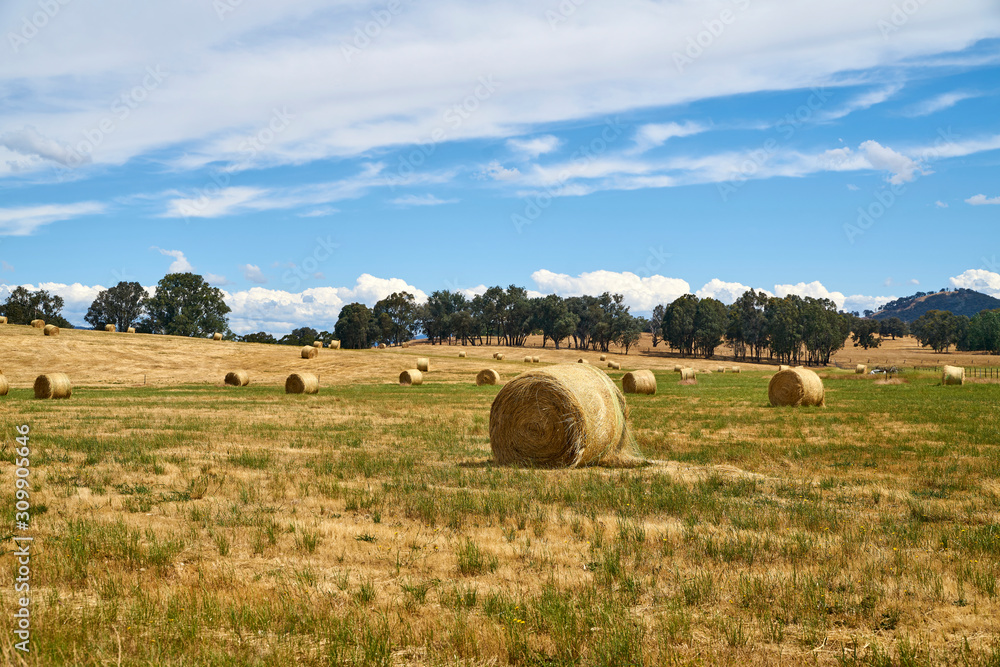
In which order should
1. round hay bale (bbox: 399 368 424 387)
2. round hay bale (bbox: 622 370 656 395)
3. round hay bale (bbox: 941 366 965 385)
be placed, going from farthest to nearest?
round hay bale (bbox: 399 368 424 387) → round hay bale (bbox: 941 366 965 385) → round hay bale (bbox: 622 370 656 395)

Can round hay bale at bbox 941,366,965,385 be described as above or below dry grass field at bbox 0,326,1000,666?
above

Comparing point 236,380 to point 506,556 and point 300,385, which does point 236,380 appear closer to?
point 300,385

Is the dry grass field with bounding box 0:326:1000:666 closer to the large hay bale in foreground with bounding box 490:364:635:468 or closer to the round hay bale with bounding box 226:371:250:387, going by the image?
the large hay bale in foreground with bounding box 490:364:635:468

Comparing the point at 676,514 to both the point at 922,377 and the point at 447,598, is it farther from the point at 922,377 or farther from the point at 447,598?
the point at 922,377

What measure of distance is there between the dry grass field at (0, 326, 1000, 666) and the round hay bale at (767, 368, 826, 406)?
10.3 metres

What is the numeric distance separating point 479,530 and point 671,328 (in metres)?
140

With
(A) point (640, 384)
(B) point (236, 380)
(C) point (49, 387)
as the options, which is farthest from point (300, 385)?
(A) point (640, 384)

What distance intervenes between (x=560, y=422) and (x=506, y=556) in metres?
7.05

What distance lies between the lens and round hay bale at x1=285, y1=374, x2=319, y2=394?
39.2 m

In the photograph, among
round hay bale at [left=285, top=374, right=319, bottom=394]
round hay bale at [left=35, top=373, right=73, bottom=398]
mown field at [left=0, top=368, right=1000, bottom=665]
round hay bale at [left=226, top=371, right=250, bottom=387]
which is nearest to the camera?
mown field at [left=0, top=368, right=1000, bottom=665]

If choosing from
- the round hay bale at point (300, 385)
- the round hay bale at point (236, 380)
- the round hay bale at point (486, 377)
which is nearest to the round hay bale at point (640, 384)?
the round hay bale at point (486, 377)

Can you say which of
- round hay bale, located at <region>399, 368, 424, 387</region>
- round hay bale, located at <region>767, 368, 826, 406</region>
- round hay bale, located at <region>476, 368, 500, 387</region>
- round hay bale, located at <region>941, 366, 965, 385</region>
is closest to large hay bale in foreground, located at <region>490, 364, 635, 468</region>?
round hay bale, located at <region>767, 368, 826, 406</region>

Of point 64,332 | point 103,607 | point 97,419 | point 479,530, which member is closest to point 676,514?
point 479,530

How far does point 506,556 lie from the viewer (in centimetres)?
800
